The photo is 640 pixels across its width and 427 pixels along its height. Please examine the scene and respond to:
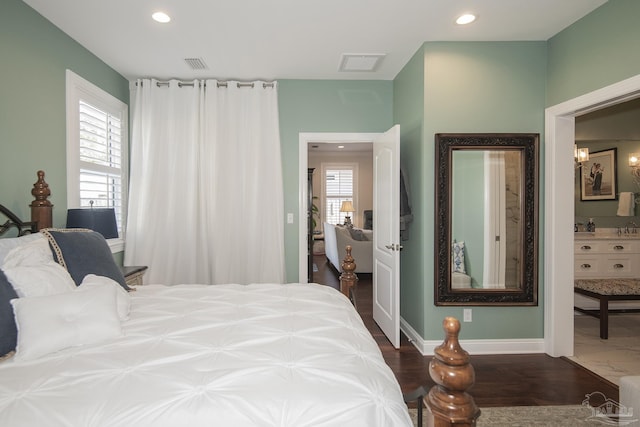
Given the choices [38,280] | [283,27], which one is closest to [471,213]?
[283,27]

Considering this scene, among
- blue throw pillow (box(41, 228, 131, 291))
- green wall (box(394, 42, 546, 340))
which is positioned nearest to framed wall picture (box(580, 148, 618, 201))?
green wall (box(394, 42, 546, 340))

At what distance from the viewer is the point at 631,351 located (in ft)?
10.4

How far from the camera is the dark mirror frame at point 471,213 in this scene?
3.04 meters

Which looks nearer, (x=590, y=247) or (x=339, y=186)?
(x=590, y=247)

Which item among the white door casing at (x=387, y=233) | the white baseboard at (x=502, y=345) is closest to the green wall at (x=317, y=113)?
the white door casing at (x=387, y=233)

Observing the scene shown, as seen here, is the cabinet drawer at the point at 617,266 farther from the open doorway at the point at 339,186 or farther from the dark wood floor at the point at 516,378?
the open doorway at the point at 339,186

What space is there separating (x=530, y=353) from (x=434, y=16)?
2.96 meters

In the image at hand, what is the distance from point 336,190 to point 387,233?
624 centimetres

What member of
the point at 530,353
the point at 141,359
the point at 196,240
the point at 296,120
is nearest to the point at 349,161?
the point at 296,120

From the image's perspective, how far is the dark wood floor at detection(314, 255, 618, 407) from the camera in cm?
241

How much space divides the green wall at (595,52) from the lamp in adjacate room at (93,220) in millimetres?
3765

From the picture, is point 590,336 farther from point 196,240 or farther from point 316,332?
point 196,240

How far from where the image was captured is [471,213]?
3.14 m

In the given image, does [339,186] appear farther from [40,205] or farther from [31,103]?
[40,205]
